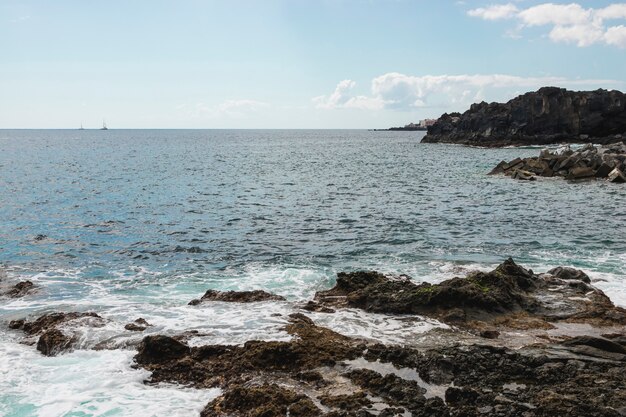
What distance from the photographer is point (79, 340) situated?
13109 mm

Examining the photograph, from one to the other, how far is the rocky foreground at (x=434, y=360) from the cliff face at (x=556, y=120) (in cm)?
9982

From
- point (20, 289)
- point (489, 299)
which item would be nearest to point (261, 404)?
point (489, 299)

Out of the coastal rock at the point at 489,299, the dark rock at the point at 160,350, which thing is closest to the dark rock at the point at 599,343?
the coastal rock at the point at 489,299

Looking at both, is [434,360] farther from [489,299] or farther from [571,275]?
[571,275]

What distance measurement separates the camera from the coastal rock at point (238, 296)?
1636 centimetres

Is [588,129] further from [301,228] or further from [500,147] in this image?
[301,228]

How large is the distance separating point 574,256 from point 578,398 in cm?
1445

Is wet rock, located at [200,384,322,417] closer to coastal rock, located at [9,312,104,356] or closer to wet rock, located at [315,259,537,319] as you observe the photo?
coastal rock, located at [9,312,104,356]

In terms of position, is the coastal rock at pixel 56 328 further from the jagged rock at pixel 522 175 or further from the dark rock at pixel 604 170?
the dark rock at pixel 604 170

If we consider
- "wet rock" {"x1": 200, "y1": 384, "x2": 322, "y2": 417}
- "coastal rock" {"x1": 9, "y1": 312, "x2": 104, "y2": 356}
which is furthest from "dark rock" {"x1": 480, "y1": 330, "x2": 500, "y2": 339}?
"coastal rock" {"x1": 9, "y1": 312, "x2": 104, "y2": 356}

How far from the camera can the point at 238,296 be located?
54.3 ft

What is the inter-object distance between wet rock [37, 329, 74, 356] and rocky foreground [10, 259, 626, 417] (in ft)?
0.15

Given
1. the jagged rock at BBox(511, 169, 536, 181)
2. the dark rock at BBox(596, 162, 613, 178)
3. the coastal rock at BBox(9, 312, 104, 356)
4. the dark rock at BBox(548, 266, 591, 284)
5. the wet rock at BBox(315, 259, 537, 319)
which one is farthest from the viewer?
the jagged rock at BBox(511, 169, 536, 181)

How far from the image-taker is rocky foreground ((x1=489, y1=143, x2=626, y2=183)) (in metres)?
48.9
